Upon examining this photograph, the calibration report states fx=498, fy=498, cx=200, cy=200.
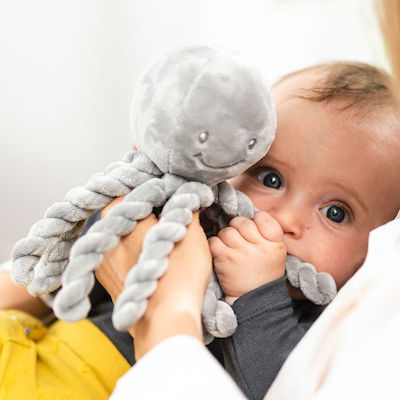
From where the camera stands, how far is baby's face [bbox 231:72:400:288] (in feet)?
2.41

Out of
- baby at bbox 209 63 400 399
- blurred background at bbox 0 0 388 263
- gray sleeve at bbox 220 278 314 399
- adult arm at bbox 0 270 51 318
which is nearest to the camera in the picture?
gray sleeve at bbox 220 278 314 399

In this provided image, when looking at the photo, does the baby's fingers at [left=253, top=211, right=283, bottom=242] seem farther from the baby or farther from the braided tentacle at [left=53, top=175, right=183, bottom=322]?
the braided tentacle at [left=53, top=175, right=183, bottom=322]

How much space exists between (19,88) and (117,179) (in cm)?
78

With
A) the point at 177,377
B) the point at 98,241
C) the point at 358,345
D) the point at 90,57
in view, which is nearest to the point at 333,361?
the point at 358,345

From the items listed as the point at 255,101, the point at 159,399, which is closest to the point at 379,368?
the point at 159,399

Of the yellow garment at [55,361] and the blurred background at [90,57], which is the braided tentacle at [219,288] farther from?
the blurred background at [90,57]

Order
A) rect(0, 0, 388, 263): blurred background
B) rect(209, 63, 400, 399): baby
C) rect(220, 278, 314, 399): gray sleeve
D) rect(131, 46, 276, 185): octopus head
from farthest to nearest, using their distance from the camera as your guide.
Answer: rect(0, 0, 388, 263): blurred background, rect(209, 63, 400, 399): baby, rect(220, 278, 314, 399): gray sleeve, rect(131, 46, 276, 185): octopus head

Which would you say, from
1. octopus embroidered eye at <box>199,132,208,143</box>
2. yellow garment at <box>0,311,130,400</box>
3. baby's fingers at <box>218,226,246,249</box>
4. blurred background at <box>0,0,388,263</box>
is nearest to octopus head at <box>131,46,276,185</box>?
octopus embroidered eye at <box>199,132,208,143</box>

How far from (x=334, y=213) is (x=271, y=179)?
11 cm

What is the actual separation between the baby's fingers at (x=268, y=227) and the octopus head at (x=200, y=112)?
133 mm

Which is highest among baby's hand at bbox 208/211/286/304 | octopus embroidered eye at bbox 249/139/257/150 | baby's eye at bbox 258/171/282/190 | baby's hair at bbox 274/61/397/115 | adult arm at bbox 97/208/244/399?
octopus embroidered eye at bbox 249/139/257/150

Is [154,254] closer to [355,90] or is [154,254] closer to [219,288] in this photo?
[219,288]

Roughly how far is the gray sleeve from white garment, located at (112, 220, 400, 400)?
5.9 inches

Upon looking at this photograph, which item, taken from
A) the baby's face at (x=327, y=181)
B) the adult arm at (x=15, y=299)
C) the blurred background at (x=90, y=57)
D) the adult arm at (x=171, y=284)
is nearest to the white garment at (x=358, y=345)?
the adult arm at (x=171, y=284)
